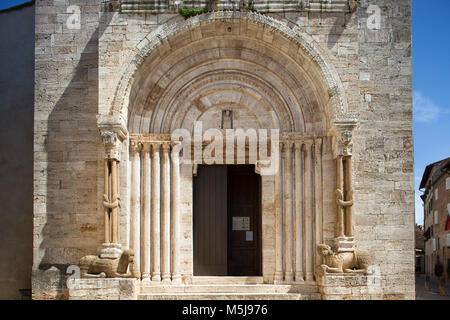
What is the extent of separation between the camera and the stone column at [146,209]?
29.8ft

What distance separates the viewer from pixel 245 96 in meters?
9.64

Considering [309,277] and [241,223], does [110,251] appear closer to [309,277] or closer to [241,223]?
[241,223]

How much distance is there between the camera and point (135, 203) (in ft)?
29.9

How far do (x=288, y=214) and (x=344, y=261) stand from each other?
4.30ft

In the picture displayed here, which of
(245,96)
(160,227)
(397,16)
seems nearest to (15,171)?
(160,227)

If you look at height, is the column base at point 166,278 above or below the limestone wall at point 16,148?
below

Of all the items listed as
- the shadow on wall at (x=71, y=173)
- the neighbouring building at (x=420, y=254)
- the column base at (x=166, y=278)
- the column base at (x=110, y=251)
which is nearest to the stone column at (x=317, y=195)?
the column base at (x=166, y=278)

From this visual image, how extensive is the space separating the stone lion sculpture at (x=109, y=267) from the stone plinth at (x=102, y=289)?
12 centimetres

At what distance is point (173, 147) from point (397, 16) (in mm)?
4724

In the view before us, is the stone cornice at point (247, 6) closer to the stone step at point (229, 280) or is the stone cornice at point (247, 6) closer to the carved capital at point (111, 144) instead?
the carved capital at point (111, 144)

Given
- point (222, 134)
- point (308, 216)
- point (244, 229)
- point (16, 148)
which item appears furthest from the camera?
point (16, 148)

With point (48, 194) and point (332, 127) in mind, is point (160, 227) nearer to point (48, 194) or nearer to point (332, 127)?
point (48, 194)

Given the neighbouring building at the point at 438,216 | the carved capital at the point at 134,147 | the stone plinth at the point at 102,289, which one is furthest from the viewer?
the neighbouring building at the point at 438,216

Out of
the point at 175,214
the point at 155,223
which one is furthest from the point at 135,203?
the point at 175,214
